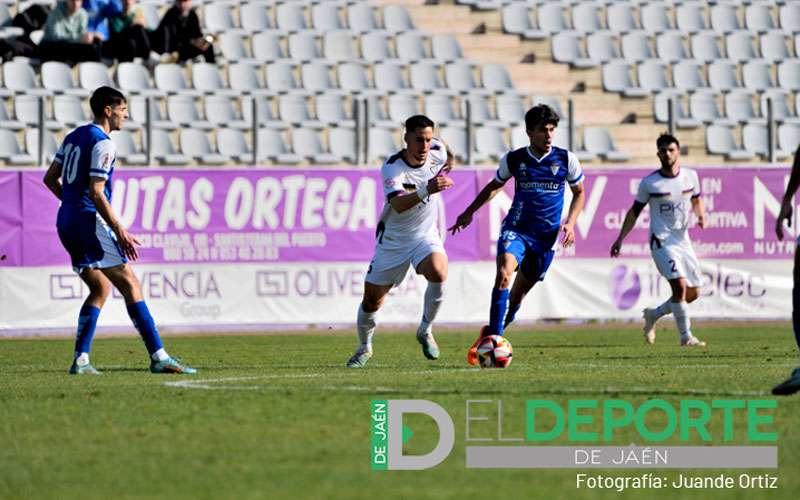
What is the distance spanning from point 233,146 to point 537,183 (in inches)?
392

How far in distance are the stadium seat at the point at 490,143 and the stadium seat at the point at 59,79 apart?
20.1 ft

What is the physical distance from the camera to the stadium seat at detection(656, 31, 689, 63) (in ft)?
93.7

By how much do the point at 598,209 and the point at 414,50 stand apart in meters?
6.30

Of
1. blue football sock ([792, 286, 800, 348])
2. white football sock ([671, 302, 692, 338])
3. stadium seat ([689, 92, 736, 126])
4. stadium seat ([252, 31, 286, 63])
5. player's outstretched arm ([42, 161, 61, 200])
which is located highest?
stadium seat ([252, 31, 286, 63])

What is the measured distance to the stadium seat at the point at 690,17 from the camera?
96.5 ft

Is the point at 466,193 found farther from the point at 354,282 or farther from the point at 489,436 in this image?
the point at 489,436

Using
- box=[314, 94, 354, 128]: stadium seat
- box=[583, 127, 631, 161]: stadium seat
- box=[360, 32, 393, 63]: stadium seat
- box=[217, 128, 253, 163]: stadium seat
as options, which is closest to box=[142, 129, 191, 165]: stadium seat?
box=[217, 128, 253, 163]: stadium seat

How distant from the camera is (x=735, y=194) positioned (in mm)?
21984

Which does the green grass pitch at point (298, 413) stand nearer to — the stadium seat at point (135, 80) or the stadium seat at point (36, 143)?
the stadium seat at point (36, 143)

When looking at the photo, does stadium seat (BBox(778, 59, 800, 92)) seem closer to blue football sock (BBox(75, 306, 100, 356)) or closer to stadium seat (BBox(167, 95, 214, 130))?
stadium seat (BBox(167, 95, 214, 130))

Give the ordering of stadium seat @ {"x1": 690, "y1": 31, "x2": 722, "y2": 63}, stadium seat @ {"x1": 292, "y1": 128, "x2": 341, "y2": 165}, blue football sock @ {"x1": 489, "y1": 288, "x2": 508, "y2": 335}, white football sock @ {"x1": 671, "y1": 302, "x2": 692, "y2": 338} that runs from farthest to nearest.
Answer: stadium seat @ {"x1": 690, "y1": 31, "x2": 722, "y2": 63} < stadium seat @ {"x1": 292, "y1": 128, "x2": 341, "y2": 165} < white football sock @ {"x1": 671, "y1": 302, "x2": 692, "y2": 338} < blue football sock @ {"x1": 489, "y1": 288, "x2": 508, "y2": 335}

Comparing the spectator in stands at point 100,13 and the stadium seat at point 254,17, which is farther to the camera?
the stadium seat at point 254,17

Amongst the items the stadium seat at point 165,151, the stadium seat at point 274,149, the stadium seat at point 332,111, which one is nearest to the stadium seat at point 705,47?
the stadium seat at point 332,111

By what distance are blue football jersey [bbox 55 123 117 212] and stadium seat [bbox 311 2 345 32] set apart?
48.1 ft
